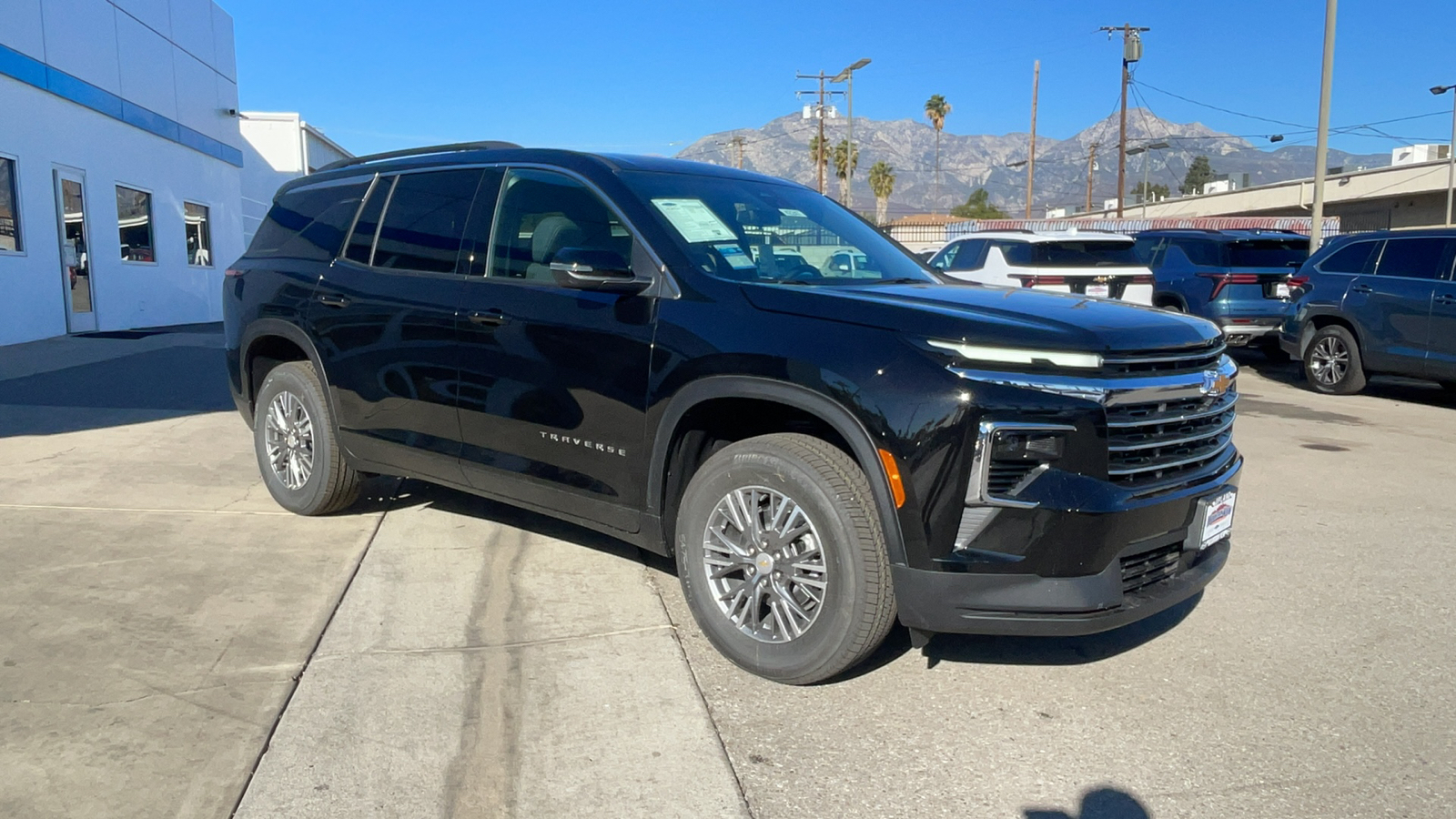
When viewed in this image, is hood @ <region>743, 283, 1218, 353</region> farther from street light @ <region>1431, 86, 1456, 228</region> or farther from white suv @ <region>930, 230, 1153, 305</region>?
street light @ <region>1431, 86, 1456, 228</region>

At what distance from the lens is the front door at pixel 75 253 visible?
51.6 ft

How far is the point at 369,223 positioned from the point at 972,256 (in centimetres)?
928

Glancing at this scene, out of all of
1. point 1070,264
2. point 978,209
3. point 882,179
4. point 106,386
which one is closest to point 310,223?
point 106,386

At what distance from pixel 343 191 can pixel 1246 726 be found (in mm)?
4729

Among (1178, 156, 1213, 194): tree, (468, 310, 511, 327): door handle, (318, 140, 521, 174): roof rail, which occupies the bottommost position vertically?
(468, 310, 511, 327): door handle

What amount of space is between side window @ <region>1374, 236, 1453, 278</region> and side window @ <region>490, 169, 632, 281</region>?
978 cm

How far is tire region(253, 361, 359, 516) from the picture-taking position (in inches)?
212

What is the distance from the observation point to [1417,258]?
10.8 metres

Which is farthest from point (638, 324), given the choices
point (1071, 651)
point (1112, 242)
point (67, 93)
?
point (67, 93)

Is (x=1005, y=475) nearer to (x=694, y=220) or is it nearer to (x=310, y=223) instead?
(x=694, y=220)

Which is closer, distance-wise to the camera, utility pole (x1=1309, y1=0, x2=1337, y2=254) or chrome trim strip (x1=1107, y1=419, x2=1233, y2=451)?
chrome trim strip (x1=1107, y1=419, x2=1233, y2=451)

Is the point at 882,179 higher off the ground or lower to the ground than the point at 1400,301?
higher

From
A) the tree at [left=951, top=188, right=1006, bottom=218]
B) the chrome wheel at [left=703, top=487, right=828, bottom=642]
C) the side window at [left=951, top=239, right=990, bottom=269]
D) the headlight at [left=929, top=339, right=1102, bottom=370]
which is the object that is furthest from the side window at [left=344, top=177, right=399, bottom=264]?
the tree at [left=951, top=188, right=1006, bottom=218]

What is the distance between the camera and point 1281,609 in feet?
14.8
